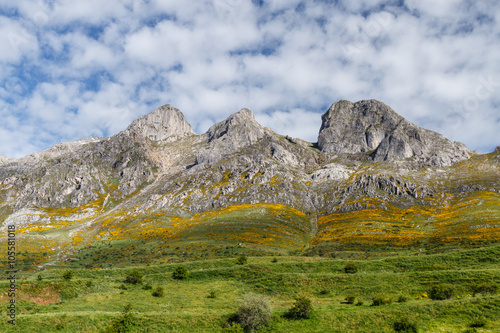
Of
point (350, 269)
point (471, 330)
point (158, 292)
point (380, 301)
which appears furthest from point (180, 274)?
point (471, 330)

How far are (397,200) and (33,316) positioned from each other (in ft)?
535

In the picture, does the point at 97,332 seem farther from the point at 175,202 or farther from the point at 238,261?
the point at 175,202

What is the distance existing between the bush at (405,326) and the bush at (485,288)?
13.7 metres

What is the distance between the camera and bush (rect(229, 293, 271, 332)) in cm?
3341

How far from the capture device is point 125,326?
32.3 meters

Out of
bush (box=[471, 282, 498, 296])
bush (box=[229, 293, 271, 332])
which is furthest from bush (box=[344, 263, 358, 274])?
bush (box=[229, 293, 271, 332])

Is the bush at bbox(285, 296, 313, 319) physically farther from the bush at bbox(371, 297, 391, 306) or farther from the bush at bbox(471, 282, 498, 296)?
the bush at bbox(471, 282, 498, 296)

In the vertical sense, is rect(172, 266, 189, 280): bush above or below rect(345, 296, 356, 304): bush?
above

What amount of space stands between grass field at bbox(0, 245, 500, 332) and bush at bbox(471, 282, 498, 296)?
0.67m

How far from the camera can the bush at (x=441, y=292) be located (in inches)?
1516

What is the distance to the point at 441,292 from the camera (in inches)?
1537

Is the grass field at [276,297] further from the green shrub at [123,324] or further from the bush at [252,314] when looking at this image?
the bush at [252,314]

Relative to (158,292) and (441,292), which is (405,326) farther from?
(158,292)

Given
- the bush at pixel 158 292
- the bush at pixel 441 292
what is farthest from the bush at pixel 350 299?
the bush at pixel 158 292
